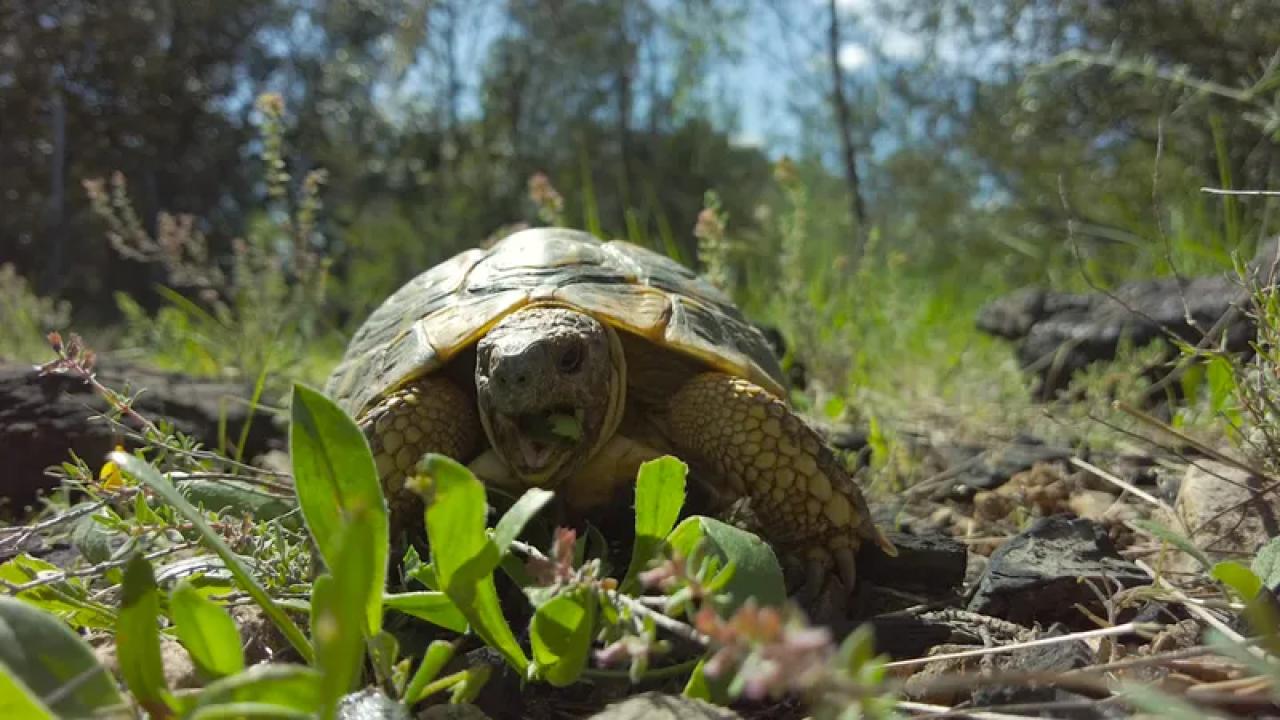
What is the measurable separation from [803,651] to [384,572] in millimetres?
473

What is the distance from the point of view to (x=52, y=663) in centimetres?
67

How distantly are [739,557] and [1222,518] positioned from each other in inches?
33.7

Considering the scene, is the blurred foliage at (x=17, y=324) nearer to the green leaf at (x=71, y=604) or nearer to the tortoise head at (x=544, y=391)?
the green leaf at (x=71, y=604)

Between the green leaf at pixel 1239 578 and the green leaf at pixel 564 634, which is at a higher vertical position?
the green leaf at pixel 1239 578

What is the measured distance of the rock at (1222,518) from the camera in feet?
4.03

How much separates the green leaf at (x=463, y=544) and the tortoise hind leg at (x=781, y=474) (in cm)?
58

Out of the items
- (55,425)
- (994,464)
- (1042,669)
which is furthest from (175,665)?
(994,464)

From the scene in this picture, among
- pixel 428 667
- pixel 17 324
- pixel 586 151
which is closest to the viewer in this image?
pixel 428 667

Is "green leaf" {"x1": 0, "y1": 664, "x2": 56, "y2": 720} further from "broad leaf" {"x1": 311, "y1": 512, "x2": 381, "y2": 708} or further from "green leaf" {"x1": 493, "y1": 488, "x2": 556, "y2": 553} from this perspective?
"green leaf" {"x1": 493, "y1": 488, "x2": 556, "y2": 553}

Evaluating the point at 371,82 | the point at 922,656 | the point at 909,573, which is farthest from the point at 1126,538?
the point at 371,82

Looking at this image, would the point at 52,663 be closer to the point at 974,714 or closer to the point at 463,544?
the point at 463,544

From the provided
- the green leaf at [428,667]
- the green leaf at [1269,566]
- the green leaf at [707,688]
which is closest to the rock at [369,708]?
the green leaf at [428,667]

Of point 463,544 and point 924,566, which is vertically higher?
point 463,544

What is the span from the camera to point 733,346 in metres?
1.58
